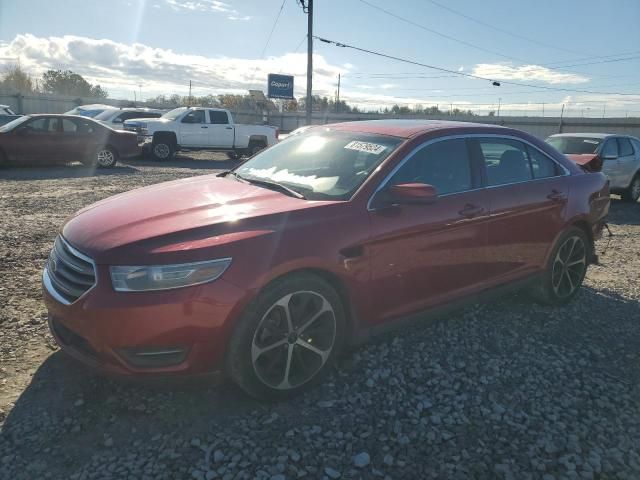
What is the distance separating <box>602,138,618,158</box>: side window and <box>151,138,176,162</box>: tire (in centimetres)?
1402

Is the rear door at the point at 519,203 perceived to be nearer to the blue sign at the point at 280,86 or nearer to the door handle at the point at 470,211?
the door handle at the point at 470,211

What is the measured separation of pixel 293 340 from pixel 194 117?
17323 millimetres

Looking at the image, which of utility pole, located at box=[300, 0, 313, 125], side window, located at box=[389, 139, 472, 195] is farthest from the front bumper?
utility pole, located at box=[300, 0, 313, 125]

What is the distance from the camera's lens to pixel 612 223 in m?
9.34

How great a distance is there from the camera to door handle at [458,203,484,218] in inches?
148

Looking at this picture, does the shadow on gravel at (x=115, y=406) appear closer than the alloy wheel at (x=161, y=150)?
Yes

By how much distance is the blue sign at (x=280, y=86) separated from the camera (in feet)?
117

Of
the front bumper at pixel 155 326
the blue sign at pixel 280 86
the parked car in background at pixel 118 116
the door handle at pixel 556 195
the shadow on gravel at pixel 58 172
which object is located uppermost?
the blue sign at pixel 280 86

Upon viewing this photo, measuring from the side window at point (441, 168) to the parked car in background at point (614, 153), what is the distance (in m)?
8.25

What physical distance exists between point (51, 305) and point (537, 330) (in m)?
3.71

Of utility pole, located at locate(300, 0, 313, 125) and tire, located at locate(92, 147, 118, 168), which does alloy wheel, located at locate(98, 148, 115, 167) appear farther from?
utility pole, located at locate(300, 0, 313, 125)

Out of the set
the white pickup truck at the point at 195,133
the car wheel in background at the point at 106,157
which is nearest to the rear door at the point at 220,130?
the white pickup truck at the point at 195,133

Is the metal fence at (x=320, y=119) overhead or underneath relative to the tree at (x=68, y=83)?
underneath

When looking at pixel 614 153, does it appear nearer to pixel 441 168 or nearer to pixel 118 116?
pixel 441 168
